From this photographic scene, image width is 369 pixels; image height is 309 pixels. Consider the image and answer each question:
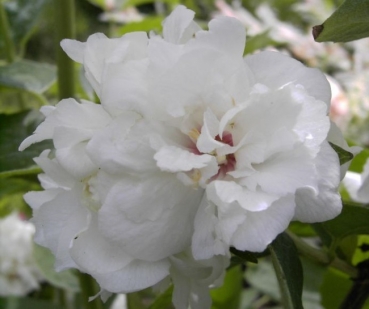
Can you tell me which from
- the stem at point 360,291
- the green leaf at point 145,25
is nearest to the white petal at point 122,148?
the stem at point 360,291

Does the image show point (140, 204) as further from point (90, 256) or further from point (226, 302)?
point (226, 302)

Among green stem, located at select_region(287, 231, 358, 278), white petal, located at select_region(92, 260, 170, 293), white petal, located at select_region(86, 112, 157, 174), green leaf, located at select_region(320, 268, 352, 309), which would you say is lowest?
green leaf, located at select_region(320, 268, 352, 309)

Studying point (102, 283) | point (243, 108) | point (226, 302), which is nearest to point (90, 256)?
point (102, 283)

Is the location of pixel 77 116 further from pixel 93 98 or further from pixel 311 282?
pixel 311 282

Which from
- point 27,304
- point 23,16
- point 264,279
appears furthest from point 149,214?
point 264,279

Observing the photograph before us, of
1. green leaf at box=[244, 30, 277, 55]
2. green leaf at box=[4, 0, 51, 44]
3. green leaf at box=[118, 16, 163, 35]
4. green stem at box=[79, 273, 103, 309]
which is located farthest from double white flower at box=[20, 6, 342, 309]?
green leaf at box=[118, 16, 163, 35]

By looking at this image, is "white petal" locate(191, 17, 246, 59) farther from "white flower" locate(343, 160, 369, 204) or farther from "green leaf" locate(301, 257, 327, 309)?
"green leaf" locate(301, 257, 327, 309)
